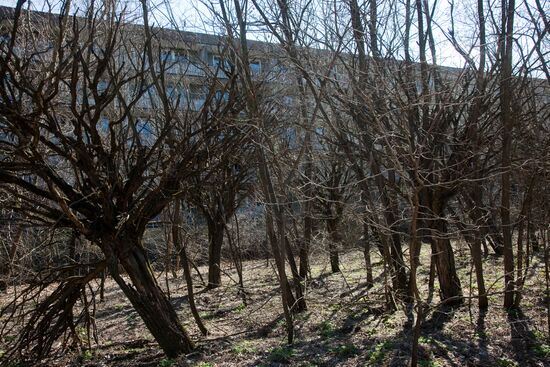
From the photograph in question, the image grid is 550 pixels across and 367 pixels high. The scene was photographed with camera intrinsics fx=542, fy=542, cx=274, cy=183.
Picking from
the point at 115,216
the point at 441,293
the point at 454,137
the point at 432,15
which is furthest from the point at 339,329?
the point at 432,15

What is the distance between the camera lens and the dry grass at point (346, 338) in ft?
21.0

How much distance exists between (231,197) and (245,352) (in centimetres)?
657

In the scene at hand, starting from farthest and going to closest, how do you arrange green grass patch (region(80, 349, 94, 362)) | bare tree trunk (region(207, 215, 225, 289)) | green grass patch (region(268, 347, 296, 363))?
bare tree trunk (region(207, 215, 225, 289)) → green grass patch (region(80, 349, 94, 362)) → green grass patch (region(268, 347, 296, 363))

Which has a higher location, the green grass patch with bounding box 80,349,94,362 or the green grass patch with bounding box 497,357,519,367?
the green grass patch with bounding box 80,349,94,362

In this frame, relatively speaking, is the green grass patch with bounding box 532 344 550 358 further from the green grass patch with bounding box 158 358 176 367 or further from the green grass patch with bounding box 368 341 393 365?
the green grass patch with bounding box 158 358 176 367

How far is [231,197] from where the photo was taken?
42.7ft

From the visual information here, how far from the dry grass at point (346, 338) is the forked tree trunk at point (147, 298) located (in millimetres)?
261

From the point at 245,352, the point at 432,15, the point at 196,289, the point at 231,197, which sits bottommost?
the point at 196,289

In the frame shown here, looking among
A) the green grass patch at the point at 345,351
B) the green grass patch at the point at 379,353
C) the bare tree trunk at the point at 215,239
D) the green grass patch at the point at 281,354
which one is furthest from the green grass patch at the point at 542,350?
the bare tree trunk at the point at 215,239

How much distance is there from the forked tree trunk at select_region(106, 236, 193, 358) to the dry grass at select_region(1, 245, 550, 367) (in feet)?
0.86

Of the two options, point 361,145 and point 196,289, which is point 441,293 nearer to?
→ point 361,145

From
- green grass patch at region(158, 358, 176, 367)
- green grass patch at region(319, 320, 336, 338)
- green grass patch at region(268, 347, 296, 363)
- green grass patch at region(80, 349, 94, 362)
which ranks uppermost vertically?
green grass patch at region(158, 358, 176, 367)

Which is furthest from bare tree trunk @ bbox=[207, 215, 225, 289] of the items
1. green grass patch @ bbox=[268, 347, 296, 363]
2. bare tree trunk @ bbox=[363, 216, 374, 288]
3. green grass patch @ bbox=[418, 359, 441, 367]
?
green grass patch @ bbox=[418, 359, 441, 367]

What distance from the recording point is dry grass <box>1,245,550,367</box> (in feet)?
21.0
